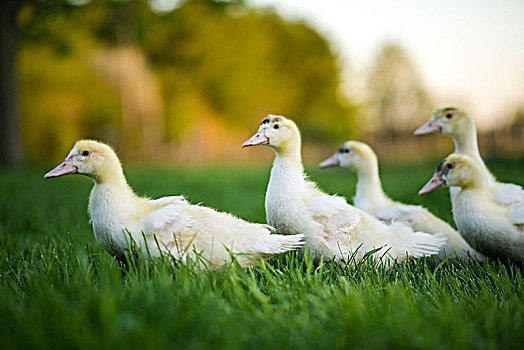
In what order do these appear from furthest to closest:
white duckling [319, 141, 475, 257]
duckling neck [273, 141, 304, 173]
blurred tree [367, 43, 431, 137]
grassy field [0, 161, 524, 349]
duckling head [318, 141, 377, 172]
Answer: blurred tree [367, 43, 431, 137]
duckling head [318, 141, 377, 172]
white duckling [319, 141, 475, 257]
duckling neck [273, 141, 304, 173]
grassy field [0, 161, 524, 349]

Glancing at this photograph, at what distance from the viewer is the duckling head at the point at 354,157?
4648mm

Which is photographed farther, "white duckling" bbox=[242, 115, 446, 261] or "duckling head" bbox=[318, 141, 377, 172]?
"duckling head" bbox=[318, 141, 377, 172]

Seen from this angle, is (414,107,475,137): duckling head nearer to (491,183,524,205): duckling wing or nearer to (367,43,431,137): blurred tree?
(491,183,524,205): duckling wing

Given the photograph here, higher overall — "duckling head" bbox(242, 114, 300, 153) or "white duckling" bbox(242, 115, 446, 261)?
"duckling head" bbox(242, 114, 300, 153)

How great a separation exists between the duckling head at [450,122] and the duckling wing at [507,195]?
29.7 inches

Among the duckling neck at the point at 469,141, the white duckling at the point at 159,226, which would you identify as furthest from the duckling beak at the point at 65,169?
the duckling neck at the point at 469,141

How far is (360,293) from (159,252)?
127 centimetres

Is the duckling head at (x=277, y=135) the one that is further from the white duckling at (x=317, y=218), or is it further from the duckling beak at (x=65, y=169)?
the duckling beak at (x=65, y=169)

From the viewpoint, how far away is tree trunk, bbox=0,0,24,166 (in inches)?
566

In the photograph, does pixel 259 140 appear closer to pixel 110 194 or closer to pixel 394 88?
pixel 110 194

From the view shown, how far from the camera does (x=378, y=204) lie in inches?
177

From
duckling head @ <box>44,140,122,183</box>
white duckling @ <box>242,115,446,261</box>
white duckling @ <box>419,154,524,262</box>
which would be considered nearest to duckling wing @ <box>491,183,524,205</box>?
white duckling @ <box>419,154,524,262</box>

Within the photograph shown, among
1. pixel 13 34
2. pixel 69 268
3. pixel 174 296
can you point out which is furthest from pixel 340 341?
pixel 13 34

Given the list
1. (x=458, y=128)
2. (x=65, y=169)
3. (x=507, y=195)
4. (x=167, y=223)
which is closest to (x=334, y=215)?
(x=167, y=223)
